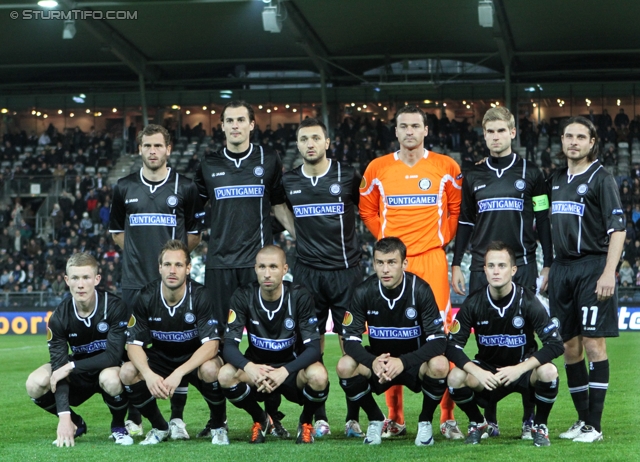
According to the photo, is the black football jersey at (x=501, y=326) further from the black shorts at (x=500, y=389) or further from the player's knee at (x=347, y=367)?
the player's knee at (x=347, y=367)

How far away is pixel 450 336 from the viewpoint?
19.5ft

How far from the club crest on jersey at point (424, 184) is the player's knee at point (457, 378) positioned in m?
1.45

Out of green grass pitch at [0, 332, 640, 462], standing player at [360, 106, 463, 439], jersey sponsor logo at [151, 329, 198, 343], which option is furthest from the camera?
standing player at [360, 106, 463, 439]

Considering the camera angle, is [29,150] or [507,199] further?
[29,150]

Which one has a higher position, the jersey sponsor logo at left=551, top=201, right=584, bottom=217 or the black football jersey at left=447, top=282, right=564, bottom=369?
the jersey sponsor logo at left=551, top=201, right=584, bottom=217

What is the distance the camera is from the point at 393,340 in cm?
609

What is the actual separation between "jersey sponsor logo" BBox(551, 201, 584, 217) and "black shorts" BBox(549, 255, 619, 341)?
0.31m

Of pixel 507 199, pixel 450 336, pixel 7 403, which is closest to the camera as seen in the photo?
pixel 450 336

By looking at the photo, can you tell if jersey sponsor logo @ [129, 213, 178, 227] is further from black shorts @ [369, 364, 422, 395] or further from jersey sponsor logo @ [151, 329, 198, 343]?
black shorts @ [369, 364, 422, 395]

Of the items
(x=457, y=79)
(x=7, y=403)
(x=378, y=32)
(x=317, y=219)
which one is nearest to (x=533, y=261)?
(x=317, y=219)

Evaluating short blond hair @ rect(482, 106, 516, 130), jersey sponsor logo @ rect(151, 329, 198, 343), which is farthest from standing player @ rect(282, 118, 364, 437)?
short blond hair @ rect(482, 106, 516, 130)

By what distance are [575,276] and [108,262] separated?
16.1 m

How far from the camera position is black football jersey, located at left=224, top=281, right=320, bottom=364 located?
611 cm

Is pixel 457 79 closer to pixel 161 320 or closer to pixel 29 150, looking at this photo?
pixel 29 150
